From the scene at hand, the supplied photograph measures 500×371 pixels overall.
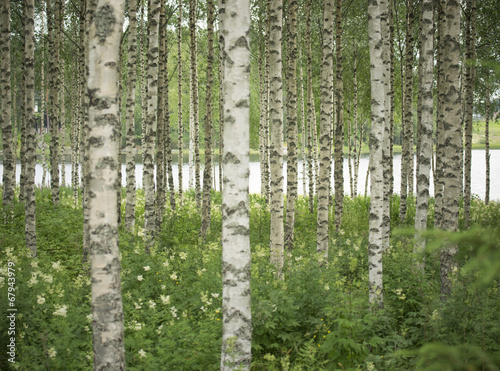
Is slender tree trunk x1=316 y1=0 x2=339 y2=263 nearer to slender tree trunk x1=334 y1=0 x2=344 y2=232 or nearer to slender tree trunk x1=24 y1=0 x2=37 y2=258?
slender tree trunk x1=334 y1=0 x2=344 y2=232

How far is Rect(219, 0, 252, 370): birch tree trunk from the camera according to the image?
3.89m

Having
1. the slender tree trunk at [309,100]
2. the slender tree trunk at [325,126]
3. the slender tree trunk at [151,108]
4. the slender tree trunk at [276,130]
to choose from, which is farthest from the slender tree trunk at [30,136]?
the slender tree trunk at [309,100]

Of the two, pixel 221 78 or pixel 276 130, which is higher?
pixel 221 78

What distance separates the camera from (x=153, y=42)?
26.6 feet

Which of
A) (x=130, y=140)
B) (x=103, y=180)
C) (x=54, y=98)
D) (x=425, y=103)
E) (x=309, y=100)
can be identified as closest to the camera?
(x=103, y=180)

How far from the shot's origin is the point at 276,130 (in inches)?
294

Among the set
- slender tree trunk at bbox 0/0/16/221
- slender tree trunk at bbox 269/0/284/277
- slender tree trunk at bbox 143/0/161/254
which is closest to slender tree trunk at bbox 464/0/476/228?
slender tree trunk at bbox 269/0/284/277

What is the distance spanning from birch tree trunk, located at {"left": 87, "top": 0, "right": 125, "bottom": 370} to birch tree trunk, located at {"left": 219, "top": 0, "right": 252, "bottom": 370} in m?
1.12

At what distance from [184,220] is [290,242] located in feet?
12.5

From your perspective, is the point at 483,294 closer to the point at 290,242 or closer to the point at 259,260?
the point at 259,260

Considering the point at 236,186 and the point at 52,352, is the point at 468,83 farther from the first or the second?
the point at 52,352

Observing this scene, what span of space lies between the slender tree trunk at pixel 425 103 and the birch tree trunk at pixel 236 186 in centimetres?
431

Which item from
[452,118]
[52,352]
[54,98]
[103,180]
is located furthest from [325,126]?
[54,98]

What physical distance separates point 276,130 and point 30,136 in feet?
16.6
